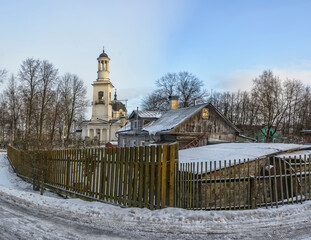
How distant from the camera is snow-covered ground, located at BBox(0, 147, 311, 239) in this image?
426 cm

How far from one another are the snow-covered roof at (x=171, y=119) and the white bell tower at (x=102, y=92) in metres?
33.7

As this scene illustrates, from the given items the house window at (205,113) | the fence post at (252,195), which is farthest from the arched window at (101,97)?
the fence post at (252,195)

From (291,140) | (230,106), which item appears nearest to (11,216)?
(291,140)

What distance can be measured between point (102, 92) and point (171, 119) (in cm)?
3806

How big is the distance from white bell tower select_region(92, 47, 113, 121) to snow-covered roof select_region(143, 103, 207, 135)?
3374 cm

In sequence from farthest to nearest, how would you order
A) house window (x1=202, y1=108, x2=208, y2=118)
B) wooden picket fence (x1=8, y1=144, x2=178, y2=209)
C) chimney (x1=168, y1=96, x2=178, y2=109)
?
chimney (x1=168, y1=96, x2=178, y2=109) < house window (x1=202, y1=108, x2=208, y2=118) < wooden picket fence (x1=8, y1=144, x2=178, y2=209)

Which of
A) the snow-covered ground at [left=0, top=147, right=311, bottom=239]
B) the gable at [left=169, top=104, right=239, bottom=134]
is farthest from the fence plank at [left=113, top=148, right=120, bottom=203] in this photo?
the gable at [left=169, top=104, right=239, bottom=134]

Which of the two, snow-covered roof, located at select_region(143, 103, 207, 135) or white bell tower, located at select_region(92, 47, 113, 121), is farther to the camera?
white bell tower, located at select_region(92, 47, 113, 121)

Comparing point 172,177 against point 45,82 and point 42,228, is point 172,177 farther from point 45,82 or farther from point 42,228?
point 45,82

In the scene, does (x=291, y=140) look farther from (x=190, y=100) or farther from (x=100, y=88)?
(x=100, y=88)

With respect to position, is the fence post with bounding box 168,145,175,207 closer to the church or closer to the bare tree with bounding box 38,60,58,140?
the bare tree with bounding box 38,60,58,140

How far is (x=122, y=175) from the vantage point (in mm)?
6133

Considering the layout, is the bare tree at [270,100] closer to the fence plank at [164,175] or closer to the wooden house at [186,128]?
the wooden house at [186,128]

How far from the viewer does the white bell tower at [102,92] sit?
5559 cm
